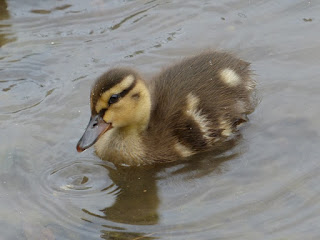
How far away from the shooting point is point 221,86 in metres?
5.15

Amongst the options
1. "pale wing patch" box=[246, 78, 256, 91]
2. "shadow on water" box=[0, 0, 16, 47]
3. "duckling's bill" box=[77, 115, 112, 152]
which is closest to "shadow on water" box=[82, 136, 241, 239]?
"duckling's bill" box=[77, 115, 112, 152]

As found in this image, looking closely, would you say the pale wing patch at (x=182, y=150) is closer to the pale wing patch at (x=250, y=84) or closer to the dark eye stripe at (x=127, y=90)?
the dark eye stripe at (x=127, y=90)

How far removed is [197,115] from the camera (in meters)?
4.99

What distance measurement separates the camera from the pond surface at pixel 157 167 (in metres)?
4.21

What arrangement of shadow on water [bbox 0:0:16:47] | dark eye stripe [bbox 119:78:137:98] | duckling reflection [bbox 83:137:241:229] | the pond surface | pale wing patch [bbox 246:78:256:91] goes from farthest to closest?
shadow on water [bbox 0:0:16:47] < pale wing patch [bbox 246:78:256:91] < dark eye stripe [bbox 119:78:137:98] < duckling reflection [bbox 83:137:241:229] < the pond surface

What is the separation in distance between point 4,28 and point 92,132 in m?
2.49

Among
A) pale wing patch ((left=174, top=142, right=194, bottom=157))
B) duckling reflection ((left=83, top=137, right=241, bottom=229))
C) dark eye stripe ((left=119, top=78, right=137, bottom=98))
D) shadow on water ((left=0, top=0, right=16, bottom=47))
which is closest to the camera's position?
duckling reflection ((left=83, top=137, right=241, bottom=229))

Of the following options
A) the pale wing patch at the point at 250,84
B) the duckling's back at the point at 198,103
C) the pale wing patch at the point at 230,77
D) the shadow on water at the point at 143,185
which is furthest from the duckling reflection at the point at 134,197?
the pale wing patch at the point at 250,84

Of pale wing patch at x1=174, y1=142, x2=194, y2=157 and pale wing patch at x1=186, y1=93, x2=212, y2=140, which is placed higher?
pale wing patch at x1=186, y1=93, x2=212, y2=140

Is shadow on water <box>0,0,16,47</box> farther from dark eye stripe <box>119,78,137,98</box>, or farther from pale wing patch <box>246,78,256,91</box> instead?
pale wing patch <box>246,78,256,91</box>

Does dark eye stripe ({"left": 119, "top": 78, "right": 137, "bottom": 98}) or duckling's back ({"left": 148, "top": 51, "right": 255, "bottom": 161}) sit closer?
dark eye stripe ({"left": 119, "top": 78, "right": 137, "bottom": 98})

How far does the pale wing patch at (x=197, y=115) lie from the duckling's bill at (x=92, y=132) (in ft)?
2.05

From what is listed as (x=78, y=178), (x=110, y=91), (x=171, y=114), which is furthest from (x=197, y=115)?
(x=78, y=178)

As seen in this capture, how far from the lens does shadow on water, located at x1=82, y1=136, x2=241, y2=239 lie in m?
4.26
